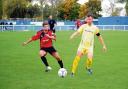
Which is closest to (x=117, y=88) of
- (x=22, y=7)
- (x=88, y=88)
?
(x=88, y=88)

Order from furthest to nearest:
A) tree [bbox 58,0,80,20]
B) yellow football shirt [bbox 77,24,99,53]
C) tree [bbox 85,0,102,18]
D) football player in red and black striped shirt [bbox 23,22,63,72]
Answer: tree [bbox 85,0,102,18] → tree [bbox 58,0,80,20] → football player in red and black striped shirt [bbox 23,22,63,72] → yellow football shirt [bbox 77,24,99,53]

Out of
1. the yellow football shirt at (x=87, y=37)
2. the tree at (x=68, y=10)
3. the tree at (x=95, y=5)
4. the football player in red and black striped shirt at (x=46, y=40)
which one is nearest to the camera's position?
the yellow football shirt at (x=87, y=37)

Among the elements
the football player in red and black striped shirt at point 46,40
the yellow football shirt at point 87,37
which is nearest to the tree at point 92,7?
the football player in red and black striped shirt at point 46,40

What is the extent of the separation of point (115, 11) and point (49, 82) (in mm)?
84994

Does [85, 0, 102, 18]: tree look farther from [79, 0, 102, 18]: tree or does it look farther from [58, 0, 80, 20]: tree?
[58, 0, 80, 20]: tree

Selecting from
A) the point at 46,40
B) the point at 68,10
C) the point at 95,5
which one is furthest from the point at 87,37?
the point at 95,5

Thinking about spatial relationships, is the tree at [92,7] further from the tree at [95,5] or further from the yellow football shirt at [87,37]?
the yellow football shirt at [87,37]

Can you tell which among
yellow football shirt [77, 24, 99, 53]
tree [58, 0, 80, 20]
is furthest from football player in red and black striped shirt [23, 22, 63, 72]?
tree [58, 0, 80, 20]

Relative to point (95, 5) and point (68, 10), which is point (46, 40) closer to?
point (68, 10)

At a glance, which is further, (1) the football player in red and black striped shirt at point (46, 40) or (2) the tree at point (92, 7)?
A: (2) the tree at point (92, 7)

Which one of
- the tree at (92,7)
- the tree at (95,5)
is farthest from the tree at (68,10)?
the tree at (95,5)

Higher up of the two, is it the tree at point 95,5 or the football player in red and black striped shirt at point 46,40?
the tree at point 95,5

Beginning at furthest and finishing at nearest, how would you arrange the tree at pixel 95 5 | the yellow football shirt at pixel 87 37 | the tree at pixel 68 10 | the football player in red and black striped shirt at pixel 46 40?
the tree at pixel 95 5 < the tree at pixel 68 10 < the football player in red and black striped shirt at pixel 46 40 < the yellow football shirt at pixel 87 37

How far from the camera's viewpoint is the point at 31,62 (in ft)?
55.3
